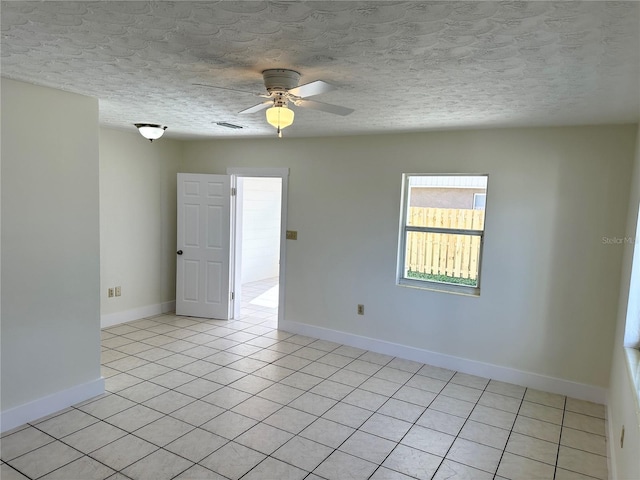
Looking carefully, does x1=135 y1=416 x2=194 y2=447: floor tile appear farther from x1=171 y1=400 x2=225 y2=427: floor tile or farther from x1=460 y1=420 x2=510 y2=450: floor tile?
x1=460 y1=420 x2=510 y2=450: floor tile

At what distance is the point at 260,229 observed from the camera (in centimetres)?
828

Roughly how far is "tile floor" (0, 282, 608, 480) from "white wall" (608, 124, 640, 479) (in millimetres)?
203

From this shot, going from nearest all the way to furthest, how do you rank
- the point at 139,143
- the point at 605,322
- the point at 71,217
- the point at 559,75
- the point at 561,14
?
the point at 561,14
the point at 559,75
the point at 71,217
the point at 605,322
the point at 139,143

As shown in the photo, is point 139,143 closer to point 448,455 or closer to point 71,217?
point 71,217

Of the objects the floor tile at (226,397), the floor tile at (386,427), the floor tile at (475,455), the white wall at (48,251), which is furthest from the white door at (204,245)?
the floor tile at (475,455)

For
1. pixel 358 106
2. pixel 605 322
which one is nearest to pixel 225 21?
pixel 358 106

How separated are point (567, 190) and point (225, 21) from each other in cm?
314

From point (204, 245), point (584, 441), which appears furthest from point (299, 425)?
point (204, 245)

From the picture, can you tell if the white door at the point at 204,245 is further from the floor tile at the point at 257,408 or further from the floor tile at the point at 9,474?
the floor tile at the point at 9,474

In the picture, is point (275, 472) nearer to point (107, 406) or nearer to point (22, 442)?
point (107, 406)

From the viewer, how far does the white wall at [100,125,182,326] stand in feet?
16.4

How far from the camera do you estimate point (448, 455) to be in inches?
108

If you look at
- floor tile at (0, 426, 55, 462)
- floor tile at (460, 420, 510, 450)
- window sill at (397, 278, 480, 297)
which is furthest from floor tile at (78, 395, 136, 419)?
window sill at (397, 278, 480, 297)

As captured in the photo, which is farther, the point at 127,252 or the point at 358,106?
the point at 127,252
